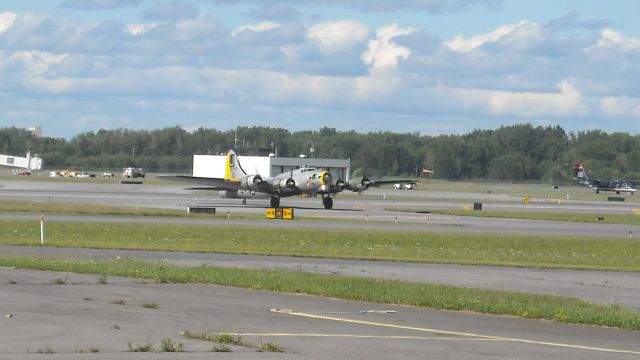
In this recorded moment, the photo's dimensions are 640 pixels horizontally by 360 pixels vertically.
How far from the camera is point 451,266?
110ft

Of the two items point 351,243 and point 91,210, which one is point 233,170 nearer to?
point 91,210

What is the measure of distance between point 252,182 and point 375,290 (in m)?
52.0

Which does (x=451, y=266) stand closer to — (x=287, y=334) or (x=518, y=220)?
(x=287, y=334)

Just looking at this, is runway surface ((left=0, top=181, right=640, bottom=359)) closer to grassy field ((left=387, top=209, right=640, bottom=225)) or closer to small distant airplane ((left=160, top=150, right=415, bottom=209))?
grassy field ((left=387, top=209, right=640, bottom=225))

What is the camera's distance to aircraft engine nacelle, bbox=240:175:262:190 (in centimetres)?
7569

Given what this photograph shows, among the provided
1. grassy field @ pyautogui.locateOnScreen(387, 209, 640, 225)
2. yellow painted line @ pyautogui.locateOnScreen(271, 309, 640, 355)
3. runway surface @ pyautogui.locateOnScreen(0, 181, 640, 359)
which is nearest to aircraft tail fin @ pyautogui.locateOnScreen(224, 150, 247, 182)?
grassy field @ pyautogui.locateOnScreen(387, 209, 640, 225)

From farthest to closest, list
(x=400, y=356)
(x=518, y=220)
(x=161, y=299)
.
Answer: (x=518, y=220) → (x=161, y=299) → (x=400, y=356)

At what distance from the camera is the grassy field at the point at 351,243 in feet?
122

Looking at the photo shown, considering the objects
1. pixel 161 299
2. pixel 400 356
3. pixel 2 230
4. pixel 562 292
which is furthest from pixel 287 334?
pixel 2 230

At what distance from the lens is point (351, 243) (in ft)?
143

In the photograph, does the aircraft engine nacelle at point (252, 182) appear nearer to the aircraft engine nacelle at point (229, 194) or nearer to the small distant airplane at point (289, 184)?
the small distant airplane at point (289, 184)

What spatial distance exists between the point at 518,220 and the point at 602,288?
40.3 metres

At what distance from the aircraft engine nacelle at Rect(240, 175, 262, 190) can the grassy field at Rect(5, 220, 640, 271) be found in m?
25.5

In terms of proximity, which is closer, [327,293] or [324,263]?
[327,293]
